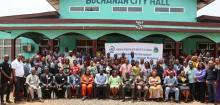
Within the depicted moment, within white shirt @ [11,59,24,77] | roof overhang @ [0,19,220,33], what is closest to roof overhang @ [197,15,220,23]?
roof overhang @ [0,19,220,33]

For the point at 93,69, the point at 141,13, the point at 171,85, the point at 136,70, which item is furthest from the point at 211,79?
the point at 141,13

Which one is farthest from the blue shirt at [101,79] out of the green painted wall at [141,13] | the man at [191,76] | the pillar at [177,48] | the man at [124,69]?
the green painted wall at [141,13]

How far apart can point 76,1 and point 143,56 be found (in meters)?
8.36

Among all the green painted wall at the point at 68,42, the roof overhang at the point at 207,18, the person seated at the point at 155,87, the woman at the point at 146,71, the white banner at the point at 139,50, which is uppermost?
the roof overhang at the point at 207,18

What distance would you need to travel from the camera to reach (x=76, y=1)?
102 ft

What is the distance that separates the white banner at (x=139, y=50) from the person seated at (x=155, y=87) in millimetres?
3970

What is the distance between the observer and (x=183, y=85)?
66.9 ft

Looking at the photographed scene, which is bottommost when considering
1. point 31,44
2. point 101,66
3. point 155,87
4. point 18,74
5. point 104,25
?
point 155,87

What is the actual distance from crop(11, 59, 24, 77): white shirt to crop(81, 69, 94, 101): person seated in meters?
2.52

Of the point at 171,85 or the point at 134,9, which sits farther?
the point at 134,9

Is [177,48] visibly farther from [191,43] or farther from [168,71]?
[168,71]

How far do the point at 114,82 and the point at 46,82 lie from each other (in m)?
2.67

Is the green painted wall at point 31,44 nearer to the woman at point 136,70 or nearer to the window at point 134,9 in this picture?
the window at point 134,9

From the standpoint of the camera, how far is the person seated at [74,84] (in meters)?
20.8
